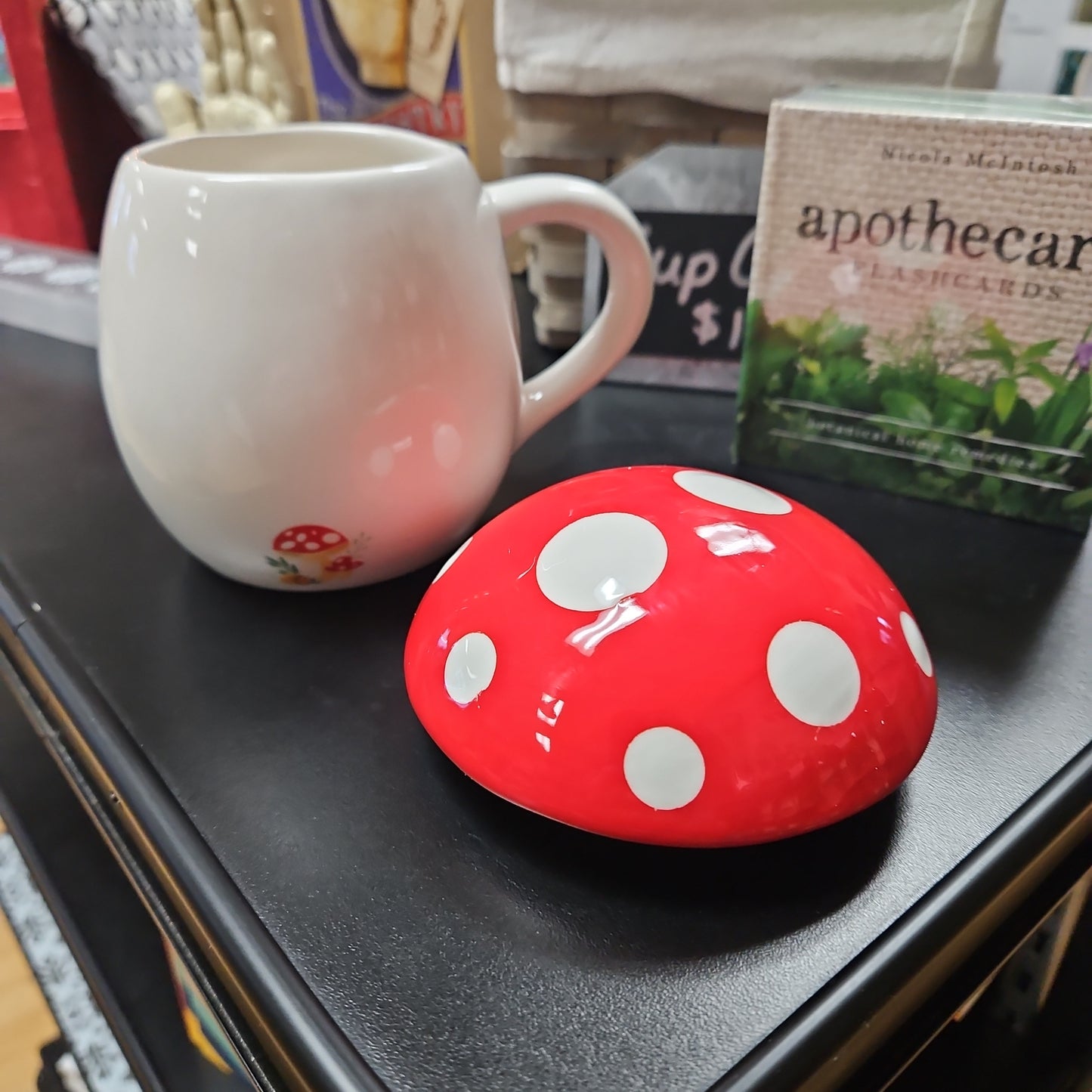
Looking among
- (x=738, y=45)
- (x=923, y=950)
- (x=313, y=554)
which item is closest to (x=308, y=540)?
(x=313, y=554)

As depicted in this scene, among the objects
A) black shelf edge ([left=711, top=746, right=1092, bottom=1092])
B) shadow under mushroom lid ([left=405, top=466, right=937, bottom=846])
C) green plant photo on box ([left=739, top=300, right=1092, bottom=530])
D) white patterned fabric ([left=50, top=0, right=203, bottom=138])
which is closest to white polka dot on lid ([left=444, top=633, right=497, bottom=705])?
shadow under mushroom lid ([left=405, top=466, right=937, bottom=846])

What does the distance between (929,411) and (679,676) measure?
0.25 meters

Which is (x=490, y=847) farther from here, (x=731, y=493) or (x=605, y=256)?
Result: (x=605, y=256)

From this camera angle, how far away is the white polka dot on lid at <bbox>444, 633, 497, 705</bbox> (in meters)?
0.27

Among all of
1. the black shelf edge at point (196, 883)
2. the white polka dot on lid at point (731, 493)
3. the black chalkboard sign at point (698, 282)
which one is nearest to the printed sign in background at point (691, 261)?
the black chalkboard sign at point (698, 282)

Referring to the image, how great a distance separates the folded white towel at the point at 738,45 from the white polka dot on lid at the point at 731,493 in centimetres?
28

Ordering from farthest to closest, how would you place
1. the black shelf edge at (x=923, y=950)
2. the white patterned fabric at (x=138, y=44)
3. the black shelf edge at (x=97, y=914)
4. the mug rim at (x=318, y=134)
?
1. the white patterned fabric at (x=138, y=44)
2. the black shelf edge at (x=97, y=914)
3. the mug rim at (x=318, y=134)
4. the black shelf edge at (x=923, y=950)

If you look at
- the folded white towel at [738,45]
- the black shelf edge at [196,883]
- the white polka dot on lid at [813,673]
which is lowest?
the black shelf edge at [196,883]

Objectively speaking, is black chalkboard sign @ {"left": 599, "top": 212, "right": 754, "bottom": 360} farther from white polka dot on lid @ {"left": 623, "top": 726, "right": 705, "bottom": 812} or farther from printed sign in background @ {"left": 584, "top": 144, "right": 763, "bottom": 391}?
white polka dot on lid @ {"left": 623, "top": 726, "right": 705, "bottom": 812}

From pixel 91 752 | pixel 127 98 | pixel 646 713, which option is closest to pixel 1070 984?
pixel 646 713

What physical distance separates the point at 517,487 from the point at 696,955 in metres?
0.27

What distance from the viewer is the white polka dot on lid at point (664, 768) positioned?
0.24m

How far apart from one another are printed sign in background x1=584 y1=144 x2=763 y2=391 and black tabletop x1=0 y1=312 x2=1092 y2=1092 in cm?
18

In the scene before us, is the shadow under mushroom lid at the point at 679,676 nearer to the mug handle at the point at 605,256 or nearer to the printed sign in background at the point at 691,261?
the mug handle at the point at 605,256
